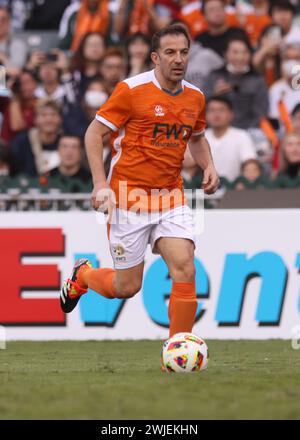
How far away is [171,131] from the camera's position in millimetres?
8242

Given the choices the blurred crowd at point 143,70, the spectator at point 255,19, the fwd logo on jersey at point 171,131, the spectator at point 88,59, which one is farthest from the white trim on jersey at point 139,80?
the spectator at point 255,19

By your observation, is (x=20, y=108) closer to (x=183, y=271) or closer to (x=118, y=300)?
(x=118, y=300)

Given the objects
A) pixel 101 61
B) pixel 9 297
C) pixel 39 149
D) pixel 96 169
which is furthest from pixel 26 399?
pixel 101 61

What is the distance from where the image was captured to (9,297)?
468 inches

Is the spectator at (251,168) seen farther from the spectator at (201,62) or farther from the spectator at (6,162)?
the spectator at (6,162)

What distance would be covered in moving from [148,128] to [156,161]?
0.26 meters

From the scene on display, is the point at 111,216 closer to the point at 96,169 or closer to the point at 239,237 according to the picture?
the point at 96,169

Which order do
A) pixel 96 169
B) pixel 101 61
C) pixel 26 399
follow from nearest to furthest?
pixel 26 399 → pixel 96 169 → pixel 101 61

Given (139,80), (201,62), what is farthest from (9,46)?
(139,80)

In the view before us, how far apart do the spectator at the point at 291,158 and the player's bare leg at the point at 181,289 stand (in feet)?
16.0

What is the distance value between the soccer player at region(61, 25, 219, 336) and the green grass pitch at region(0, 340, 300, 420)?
2.47 feet

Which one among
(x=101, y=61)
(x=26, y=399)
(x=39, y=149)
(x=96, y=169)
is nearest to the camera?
(x=26, y=399)
